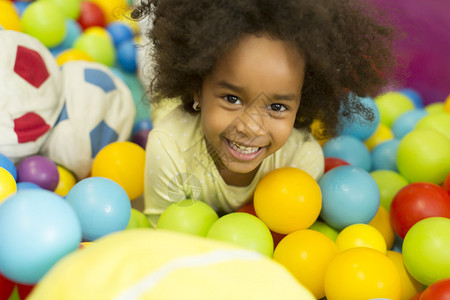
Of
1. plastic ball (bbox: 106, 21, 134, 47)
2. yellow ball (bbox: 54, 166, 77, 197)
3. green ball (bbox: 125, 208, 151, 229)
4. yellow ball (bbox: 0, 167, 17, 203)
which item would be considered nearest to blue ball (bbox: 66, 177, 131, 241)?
yellow ball (bbox: 0, 167, 17, 203)

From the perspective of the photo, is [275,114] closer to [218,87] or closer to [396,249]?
[218,87]

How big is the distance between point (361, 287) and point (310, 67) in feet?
1.40

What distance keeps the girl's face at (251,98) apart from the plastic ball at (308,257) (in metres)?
0.19

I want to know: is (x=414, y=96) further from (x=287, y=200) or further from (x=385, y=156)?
(x=287, y=200)

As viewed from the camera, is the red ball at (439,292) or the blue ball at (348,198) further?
the blue ball at (348,198)


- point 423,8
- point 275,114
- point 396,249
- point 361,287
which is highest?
point 423,8

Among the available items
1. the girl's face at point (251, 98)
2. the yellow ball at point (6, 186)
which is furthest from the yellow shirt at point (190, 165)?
the yellow ball at point (6, 186)

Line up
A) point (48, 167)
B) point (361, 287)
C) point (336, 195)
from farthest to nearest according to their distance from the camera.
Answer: point (48, 167), point (336, 195), point (361, 287)

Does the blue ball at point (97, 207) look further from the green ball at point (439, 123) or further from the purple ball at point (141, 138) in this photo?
the green ball at point (439, 123)

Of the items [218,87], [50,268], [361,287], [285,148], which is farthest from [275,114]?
[50,268]

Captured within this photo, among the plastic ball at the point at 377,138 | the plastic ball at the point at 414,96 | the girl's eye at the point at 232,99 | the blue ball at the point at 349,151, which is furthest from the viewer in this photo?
the plastic ball at the point at 414,96

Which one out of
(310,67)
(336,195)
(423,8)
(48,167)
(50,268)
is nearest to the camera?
(50,268)

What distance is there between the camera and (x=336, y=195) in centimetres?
116

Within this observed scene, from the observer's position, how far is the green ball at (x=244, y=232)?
39.7 inches
